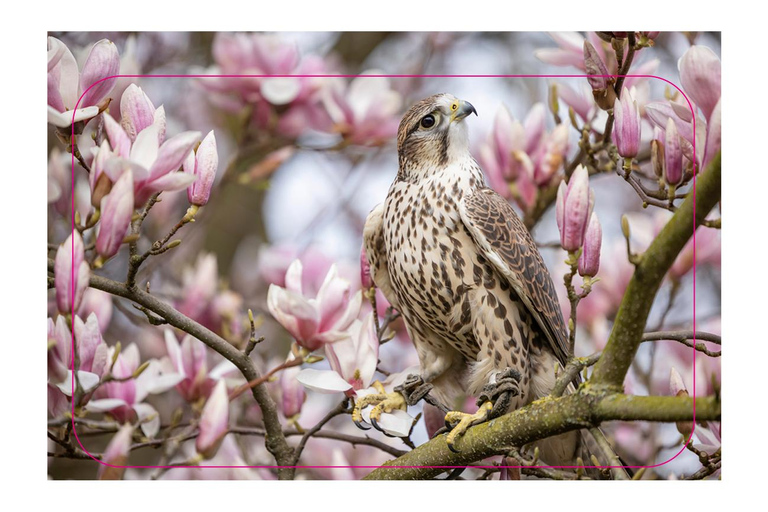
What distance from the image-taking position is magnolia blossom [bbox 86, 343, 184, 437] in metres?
1.38

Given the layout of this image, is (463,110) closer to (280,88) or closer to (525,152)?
(525,152)

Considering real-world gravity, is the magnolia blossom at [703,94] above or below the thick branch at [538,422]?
above

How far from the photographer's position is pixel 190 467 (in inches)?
55.6

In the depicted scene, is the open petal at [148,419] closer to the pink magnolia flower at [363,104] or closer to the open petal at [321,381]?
the open petal at [321,381]

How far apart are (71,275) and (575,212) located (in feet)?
2.60

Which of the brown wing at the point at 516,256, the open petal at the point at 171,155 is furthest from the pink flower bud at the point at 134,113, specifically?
the brown wing at the point at 516,256

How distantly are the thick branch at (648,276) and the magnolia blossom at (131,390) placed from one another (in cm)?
74

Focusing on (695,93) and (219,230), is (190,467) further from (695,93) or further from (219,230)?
(695,93)

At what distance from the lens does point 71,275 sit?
1241 mm

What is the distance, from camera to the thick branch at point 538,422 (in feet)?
3.52

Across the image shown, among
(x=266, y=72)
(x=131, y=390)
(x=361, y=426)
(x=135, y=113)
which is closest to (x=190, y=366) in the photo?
(x=131, y=390)

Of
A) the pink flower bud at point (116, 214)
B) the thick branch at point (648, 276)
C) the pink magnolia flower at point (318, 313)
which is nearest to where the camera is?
the thick branch at point (648, 276)
